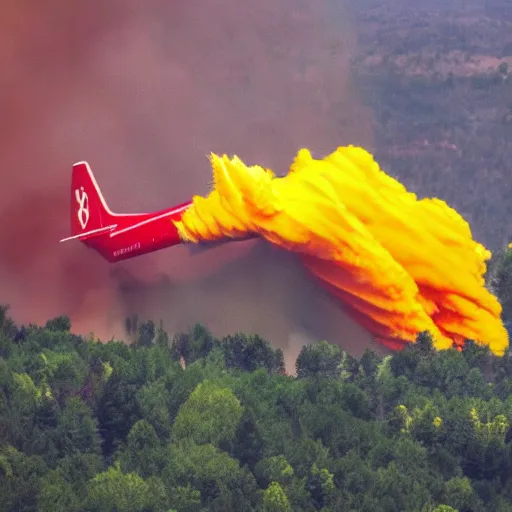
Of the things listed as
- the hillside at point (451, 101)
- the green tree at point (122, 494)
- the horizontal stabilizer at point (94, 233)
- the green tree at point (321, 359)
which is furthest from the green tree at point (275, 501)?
the hillside at point (451, 101)

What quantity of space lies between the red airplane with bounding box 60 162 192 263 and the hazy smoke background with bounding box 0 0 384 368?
132 centimetres

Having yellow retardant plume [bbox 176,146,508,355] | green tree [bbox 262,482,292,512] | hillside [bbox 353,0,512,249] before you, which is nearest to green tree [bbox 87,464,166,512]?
green tree [bbox 262,482,292,512]

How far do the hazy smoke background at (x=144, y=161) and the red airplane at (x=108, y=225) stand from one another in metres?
1.32

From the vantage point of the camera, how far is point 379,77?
151 metres

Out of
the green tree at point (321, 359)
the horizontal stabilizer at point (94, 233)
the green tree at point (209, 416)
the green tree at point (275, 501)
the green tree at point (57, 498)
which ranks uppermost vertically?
the horizontal stabilizer at point (94, 233)

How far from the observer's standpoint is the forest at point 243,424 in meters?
113

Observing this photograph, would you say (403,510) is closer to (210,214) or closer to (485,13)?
(210,214)

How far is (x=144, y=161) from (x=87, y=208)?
5133mm

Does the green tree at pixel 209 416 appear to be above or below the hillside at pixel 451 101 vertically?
below

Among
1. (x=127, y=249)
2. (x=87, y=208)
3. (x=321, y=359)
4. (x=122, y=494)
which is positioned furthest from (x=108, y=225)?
(x=122, y=494)

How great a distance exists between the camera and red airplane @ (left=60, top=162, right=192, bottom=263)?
127m

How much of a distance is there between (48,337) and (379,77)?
24.1 metres

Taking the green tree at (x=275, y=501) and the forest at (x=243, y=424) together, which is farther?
the forest at (x=243, y=424)

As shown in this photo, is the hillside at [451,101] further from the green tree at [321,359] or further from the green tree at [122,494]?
the green tree at [122,494]
